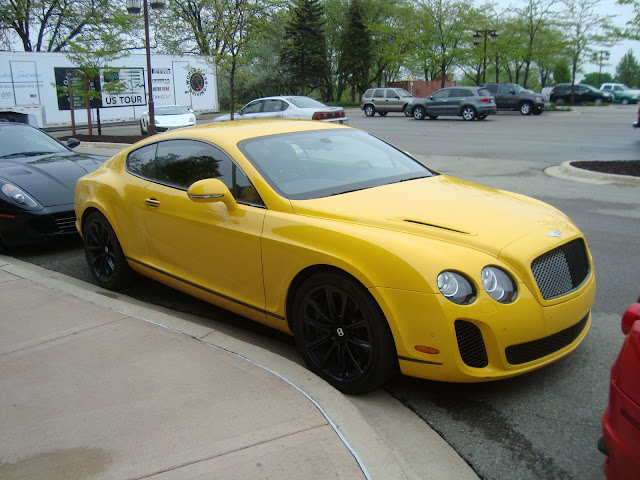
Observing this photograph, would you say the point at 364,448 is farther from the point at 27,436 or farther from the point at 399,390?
the point at 27,436

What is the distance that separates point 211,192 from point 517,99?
1297 inches

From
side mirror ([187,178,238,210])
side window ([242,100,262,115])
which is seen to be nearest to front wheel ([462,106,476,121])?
side window ([242,100,262,115])

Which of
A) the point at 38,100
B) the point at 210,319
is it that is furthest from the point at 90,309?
the point at 38,100

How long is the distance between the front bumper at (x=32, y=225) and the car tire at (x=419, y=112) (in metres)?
26.6

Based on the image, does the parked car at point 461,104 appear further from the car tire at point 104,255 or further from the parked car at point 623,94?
the parked car at point 623,94

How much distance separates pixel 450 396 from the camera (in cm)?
355

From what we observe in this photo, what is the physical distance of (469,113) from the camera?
98.3ft

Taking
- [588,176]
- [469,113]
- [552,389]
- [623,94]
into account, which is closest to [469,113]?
[469,113]

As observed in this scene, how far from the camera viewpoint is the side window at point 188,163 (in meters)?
4.41

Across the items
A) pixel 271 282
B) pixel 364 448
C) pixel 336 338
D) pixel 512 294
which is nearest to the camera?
pixel 364 448

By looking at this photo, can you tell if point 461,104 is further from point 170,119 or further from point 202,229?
point 202,229

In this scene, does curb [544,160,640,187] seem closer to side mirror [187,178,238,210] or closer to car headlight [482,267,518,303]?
car headlight [482,267,518,303]

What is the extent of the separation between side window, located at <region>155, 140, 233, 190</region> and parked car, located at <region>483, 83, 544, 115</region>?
31793mm

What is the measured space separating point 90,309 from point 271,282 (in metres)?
1.67
